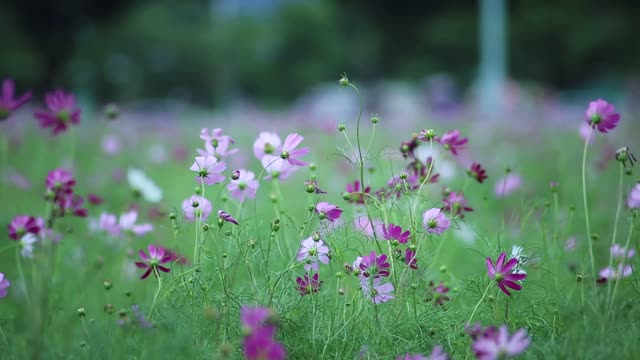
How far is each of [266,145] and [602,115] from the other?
2.42ft

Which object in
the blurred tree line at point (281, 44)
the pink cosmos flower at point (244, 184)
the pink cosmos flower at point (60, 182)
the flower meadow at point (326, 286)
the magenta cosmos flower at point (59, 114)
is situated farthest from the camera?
the blurred tree line at point (281, 44)

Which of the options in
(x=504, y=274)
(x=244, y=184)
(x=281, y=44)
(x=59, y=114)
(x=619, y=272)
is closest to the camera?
(x=504, y=274)

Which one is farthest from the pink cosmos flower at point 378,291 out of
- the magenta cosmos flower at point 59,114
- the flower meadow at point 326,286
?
the magenta cosmos flower at point 59,114

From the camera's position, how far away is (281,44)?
82.9 ft

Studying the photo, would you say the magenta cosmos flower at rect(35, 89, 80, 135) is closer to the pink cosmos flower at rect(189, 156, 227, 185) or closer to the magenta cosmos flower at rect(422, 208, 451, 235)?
the pink cosmos flower at rect(189, 156, 227, 185)

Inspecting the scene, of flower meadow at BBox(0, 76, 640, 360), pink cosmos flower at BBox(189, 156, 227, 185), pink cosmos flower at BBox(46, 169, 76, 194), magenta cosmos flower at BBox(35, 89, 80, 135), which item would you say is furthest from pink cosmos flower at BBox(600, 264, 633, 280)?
magenta cosmos flower at BBox(35, 89, 80, 135)

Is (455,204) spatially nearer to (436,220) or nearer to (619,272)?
(436,220)

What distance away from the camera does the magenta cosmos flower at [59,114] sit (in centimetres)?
190

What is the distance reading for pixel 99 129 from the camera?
5965 mm

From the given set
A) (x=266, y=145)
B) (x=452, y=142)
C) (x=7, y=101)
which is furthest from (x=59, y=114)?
(x=452, y=142)

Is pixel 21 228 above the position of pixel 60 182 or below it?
below

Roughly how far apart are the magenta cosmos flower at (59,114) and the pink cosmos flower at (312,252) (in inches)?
38.7

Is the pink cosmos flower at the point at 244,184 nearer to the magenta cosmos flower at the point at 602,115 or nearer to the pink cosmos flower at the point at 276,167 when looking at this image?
the pink cosmos flower at the point at 276,167

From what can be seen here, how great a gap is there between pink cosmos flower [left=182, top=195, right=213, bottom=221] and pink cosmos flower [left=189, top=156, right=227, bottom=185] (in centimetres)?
4
